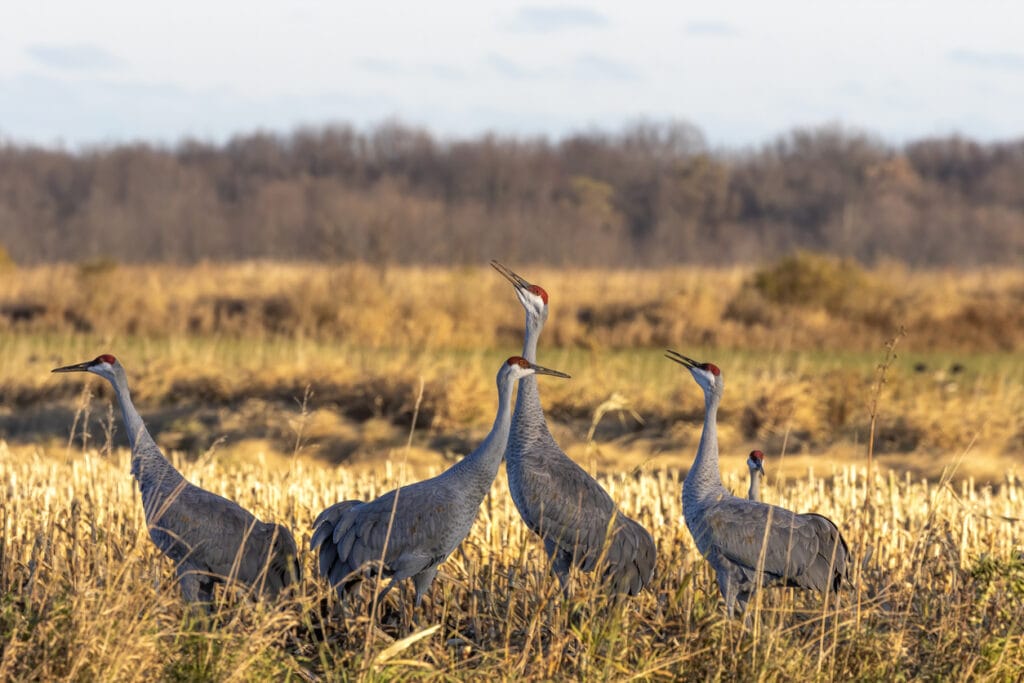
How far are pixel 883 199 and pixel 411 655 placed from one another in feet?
260

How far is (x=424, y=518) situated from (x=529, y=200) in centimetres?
7783

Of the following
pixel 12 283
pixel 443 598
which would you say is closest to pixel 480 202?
pixel 12 283

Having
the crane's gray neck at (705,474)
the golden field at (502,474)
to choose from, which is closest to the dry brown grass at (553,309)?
the golden field at (502,474)

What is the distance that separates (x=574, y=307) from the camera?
31062mm

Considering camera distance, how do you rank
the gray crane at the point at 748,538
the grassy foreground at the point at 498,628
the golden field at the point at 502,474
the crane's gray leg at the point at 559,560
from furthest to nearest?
the crane's gray leg at the point at 559,560
the gray crane at the point at 748,538
the golden field at the point at 502,474
the grassy foreground at the point at 498,628

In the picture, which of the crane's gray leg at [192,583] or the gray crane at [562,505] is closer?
the gray crane at [562,505]

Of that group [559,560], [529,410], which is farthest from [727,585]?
[529,410]

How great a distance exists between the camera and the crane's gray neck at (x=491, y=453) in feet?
18.3

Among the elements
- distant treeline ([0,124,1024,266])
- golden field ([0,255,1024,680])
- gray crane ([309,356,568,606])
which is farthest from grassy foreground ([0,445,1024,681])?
distant treeline ([0,124,1024,266])

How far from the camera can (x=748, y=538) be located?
18.7 feet

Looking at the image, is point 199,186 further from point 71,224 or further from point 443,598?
point 443,598

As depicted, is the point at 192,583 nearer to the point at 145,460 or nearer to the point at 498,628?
the point at 145,460

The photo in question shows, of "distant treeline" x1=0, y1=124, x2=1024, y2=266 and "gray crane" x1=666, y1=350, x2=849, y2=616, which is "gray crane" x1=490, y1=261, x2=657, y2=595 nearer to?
"gray crane" x1=666, y1=350, x2=849, y2=616

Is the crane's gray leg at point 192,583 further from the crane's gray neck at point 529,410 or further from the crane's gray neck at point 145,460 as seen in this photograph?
the crane's gray neck at point 529,410
